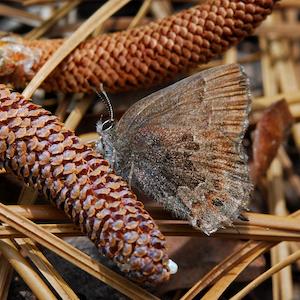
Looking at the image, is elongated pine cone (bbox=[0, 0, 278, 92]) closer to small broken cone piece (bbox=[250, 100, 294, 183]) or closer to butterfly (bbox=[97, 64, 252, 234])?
butterfly (bbox=[97, 64, 252, 234])

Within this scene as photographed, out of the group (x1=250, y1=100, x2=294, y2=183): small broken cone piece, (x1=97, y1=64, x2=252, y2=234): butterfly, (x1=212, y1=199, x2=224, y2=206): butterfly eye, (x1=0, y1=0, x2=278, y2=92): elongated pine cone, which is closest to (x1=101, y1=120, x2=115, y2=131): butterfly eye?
(x1=97, y1=64, x2=252, y2=234): butterfly

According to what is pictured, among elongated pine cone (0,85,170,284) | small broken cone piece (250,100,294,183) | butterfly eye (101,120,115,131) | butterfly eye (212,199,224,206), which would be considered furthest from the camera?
small broken cone piece (250,100,294,183)

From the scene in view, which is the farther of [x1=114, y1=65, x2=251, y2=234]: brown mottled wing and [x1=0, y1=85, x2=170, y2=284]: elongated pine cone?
[x1=114, y1=65, x2=251, y2=234]: brown mottled wing

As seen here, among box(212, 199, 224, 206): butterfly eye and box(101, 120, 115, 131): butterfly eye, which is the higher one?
box(101, 120, 115, 131): butterfly eye

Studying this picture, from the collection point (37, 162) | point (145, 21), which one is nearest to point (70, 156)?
point (37, 162)

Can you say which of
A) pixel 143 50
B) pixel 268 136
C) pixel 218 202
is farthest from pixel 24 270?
pixel 268 136

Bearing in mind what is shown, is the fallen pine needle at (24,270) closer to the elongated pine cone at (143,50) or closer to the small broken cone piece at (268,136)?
the elongated pine cone at (143,50)

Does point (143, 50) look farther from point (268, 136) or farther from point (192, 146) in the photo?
point (268, 136)
